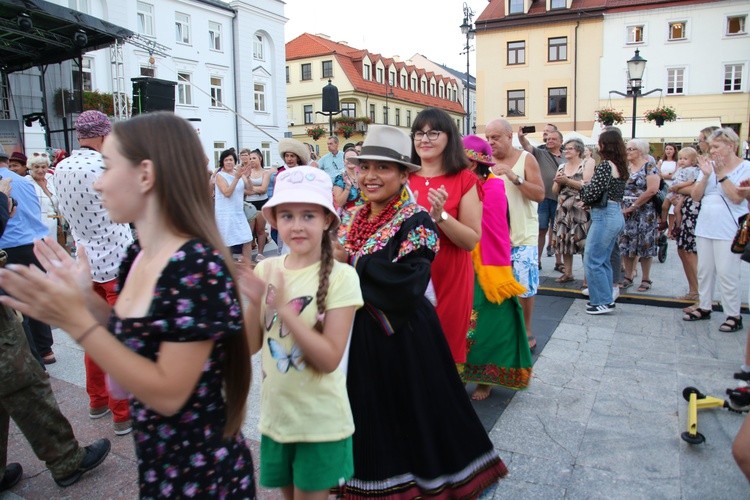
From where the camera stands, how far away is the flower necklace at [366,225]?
250cm

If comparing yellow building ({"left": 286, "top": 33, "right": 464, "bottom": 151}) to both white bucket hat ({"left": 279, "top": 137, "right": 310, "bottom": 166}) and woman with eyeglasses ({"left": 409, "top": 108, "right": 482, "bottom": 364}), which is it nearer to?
white bucket hat ({"left": 279, "top": 137, "right": 310, "bottom": 166})

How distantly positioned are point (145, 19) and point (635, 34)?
26746 mm

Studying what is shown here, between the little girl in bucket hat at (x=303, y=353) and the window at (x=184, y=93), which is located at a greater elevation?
the window at (x=184, y=93)

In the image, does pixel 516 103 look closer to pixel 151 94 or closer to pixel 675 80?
pixel 675 80

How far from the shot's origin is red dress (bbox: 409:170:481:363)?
3.10 metres

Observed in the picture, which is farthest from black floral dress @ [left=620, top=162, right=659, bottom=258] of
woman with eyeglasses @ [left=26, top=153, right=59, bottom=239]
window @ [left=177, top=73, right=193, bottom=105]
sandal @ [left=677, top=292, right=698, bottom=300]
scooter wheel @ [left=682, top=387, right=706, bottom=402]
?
window @ [left=177, top=73, right=193, bottom=105]

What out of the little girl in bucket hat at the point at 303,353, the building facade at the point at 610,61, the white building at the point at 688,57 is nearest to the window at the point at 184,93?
the building facade at the point at 610,61

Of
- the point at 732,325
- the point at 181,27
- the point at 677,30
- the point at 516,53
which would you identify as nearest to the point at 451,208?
the point at 732,325

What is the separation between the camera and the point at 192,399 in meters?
1.48

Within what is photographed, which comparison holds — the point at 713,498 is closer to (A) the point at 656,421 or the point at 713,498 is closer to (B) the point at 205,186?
(A) the point at 656,421

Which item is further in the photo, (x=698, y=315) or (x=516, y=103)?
(x=516, y=103)

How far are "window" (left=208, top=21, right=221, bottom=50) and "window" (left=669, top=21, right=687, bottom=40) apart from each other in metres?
25.4

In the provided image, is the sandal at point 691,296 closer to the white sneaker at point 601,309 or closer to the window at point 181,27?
the white sneaker at point 601,309

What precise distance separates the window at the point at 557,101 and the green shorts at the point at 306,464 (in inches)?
1392
